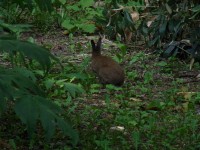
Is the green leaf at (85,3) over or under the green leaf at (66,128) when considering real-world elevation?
under

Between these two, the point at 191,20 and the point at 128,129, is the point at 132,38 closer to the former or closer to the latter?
the point at 191,20

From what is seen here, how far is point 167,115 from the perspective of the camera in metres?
5.13

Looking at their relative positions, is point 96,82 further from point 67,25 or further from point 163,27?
point 67,25

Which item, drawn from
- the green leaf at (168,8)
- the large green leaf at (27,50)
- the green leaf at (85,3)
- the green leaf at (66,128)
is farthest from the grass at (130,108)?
the green leaf at (85,3)

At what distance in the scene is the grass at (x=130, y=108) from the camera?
14.3 ft

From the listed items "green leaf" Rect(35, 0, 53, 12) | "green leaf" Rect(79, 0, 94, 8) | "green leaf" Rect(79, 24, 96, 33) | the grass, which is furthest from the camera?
"green leaf" Rect(79, 0, 94, 8)

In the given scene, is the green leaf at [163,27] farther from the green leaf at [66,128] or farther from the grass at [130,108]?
the green leaf at [66,128]

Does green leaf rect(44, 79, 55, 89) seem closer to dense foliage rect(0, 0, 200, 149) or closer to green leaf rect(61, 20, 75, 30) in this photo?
dense foliage rect(0, 0, 200, 149)

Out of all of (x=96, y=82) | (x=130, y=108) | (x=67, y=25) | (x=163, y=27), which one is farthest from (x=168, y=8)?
(x=130, y=108)

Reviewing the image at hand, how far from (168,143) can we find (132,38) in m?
4.22

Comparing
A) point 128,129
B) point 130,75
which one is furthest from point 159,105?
point 130,75

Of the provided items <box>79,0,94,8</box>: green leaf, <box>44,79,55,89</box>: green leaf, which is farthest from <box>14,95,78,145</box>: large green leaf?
<box>79,0,94,8</box>: green leaf

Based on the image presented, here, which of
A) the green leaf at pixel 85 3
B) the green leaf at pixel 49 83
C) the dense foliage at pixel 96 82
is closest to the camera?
the dense foliage at pixel 96 82

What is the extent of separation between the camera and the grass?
4352mm
